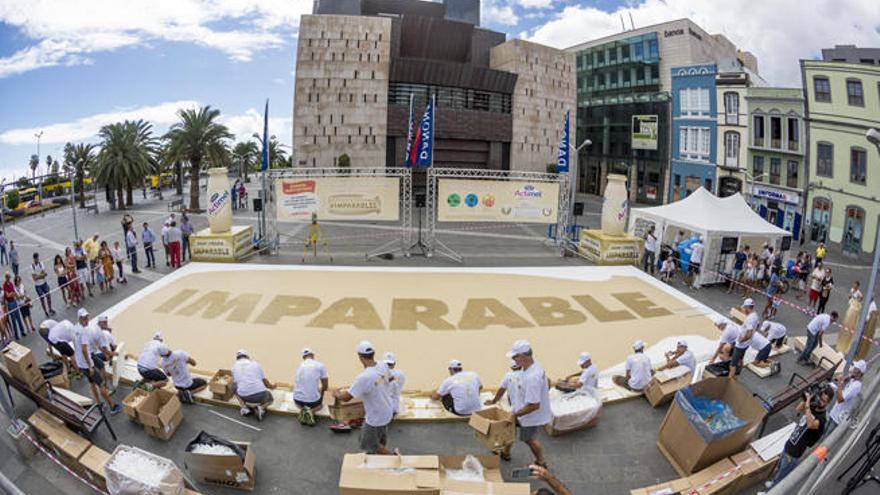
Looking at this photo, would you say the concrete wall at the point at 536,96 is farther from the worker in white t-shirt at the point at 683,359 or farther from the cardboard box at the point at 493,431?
the cardboard box at the point at 493,431

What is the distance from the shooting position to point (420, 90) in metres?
43.7

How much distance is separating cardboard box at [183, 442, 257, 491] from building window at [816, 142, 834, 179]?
3721 cm

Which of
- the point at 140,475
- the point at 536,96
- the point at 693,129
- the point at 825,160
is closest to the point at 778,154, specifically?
the point at 825,160

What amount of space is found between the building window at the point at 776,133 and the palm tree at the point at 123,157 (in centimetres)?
4551

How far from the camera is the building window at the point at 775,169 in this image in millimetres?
34656

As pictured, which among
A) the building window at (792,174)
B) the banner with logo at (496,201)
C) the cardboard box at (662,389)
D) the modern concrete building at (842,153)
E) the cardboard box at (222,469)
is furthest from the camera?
the building window at (792,174)

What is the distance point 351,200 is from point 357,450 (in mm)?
14491

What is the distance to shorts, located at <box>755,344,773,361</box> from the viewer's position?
10.9 metres

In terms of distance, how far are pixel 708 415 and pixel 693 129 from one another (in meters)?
41.4

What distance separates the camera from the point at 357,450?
7.84m

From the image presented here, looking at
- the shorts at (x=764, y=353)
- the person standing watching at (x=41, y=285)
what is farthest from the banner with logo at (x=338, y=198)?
the shorts at (x=764, y=353)

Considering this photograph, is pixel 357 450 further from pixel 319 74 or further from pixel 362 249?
pixel 319 74

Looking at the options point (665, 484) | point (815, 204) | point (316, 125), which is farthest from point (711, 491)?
point (316, 125)

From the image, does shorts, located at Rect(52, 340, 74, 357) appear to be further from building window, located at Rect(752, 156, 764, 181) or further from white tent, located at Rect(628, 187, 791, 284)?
building window, located at Rect(752, 156, 764, 181)
